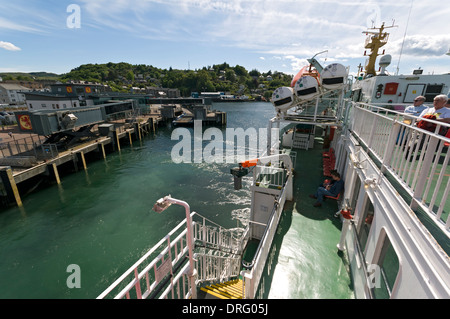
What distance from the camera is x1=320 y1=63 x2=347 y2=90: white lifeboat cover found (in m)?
9.53

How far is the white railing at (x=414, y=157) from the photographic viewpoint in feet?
8.25

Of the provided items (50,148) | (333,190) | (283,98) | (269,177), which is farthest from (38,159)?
(333,190)

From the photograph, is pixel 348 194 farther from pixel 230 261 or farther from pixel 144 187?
pixel 144 187

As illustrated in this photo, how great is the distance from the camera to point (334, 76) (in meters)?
9.59

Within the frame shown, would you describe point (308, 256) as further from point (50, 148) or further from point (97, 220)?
point (50, 148)

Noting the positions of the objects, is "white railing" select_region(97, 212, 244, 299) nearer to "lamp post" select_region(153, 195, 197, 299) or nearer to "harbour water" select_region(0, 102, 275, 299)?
"lamp post" select_region(153, 195, 197, 299)

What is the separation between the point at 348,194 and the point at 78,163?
22977mm

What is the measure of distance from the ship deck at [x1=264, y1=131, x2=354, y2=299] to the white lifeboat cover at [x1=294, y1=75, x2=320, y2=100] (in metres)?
4.83

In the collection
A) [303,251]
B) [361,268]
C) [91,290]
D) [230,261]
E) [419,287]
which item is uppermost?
[419,287]

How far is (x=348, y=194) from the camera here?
6.73 m

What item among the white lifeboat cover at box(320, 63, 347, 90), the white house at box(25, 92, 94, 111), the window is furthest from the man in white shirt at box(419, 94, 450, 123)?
the white house at box(25, 92, 94, 111)

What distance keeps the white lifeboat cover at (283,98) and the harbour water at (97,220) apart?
6.23 meters

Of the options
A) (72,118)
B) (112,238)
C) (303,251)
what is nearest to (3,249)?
(112,238)

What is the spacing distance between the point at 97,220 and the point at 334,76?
15487 millimetres
